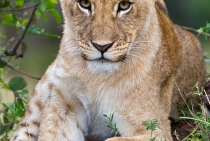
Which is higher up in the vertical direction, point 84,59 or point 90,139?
point 84,59

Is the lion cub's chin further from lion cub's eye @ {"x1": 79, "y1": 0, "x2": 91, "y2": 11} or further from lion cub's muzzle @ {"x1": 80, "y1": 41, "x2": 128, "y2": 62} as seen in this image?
lion cub's eye @ {"x1": 79, "y1": 0, "x2": 91, "y2": 11}

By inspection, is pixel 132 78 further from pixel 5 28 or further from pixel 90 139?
pixel 5 28

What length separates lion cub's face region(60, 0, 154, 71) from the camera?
154 inches

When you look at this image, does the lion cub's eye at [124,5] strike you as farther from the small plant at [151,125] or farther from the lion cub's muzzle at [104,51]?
the small plant at [151,125]

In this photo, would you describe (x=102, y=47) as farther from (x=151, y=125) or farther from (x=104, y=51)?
(x=151, y=125)

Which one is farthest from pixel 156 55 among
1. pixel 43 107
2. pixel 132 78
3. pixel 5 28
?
pixel 5 28

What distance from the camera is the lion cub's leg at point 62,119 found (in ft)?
14.6

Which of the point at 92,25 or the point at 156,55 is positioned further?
the point at 156,55

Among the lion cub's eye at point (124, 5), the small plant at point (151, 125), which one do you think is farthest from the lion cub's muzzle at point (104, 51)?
the small plant at point (151, 125)

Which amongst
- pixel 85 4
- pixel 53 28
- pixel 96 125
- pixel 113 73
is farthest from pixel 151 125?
pixel 53 28

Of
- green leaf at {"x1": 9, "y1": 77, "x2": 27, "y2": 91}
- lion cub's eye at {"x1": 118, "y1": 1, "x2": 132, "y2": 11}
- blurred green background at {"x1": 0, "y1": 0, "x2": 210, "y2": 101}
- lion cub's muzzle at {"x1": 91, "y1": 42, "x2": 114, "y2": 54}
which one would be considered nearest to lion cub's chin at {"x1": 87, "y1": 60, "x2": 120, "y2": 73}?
lion cub's muzzle at {"x1": 91, "y1": 42, "x2": 114, "y2": 54}

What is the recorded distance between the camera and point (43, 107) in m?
4.85

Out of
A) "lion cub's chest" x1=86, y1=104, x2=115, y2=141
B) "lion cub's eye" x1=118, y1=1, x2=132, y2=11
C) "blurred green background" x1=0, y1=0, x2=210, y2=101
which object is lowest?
"blurred green background" x1=0, y1=0, x2=210, y2=101

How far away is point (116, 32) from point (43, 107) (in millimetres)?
1122
